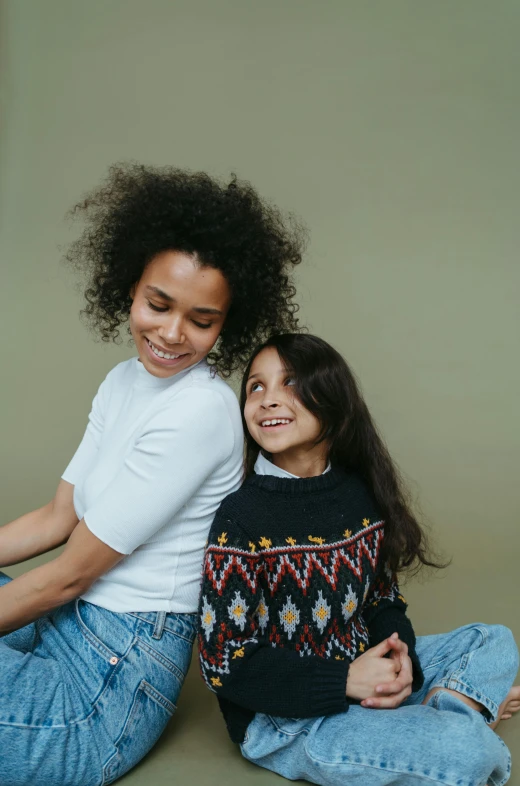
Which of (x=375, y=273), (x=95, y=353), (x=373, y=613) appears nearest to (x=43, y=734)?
(x=373, y=613)

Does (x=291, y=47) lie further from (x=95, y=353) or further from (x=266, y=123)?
(x=95, y=353)

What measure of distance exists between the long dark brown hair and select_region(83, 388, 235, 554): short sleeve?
32 centimetres

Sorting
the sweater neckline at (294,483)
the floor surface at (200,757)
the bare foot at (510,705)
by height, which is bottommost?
the floor surface at (200,757)

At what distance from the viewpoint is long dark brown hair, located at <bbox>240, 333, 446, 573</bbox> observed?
2.20 meters

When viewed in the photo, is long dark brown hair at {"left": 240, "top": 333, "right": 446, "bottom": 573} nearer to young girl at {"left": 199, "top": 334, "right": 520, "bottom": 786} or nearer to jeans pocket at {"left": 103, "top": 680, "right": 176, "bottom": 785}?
young girl at {"left": 199, "top": 334, "right": 520, "bottom": 786}

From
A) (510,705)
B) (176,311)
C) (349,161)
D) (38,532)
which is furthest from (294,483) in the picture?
(349,161)

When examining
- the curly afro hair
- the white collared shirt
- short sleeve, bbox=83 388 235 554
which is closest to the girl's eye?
the curly afro hair

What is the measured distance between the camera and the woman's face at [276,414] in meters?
2.16

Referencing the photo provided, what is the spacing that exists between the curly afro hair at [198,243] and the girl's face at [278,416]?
0.10m

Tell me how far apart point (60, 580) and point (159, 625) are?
0.82ft

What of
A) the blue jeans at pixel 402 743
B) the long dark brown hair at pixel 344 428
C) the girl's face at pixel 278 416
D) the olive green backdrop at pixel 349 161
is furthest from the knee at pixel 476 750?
the olive green backdrop at pixel 349 161

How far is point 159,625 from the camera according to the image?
1975 mm

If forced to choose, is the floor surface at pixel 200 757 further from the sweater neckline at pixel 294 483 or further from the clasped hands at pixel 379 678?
the sweater neckline at pixel 294 483

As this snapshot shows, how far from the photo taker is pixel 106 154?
404cm
